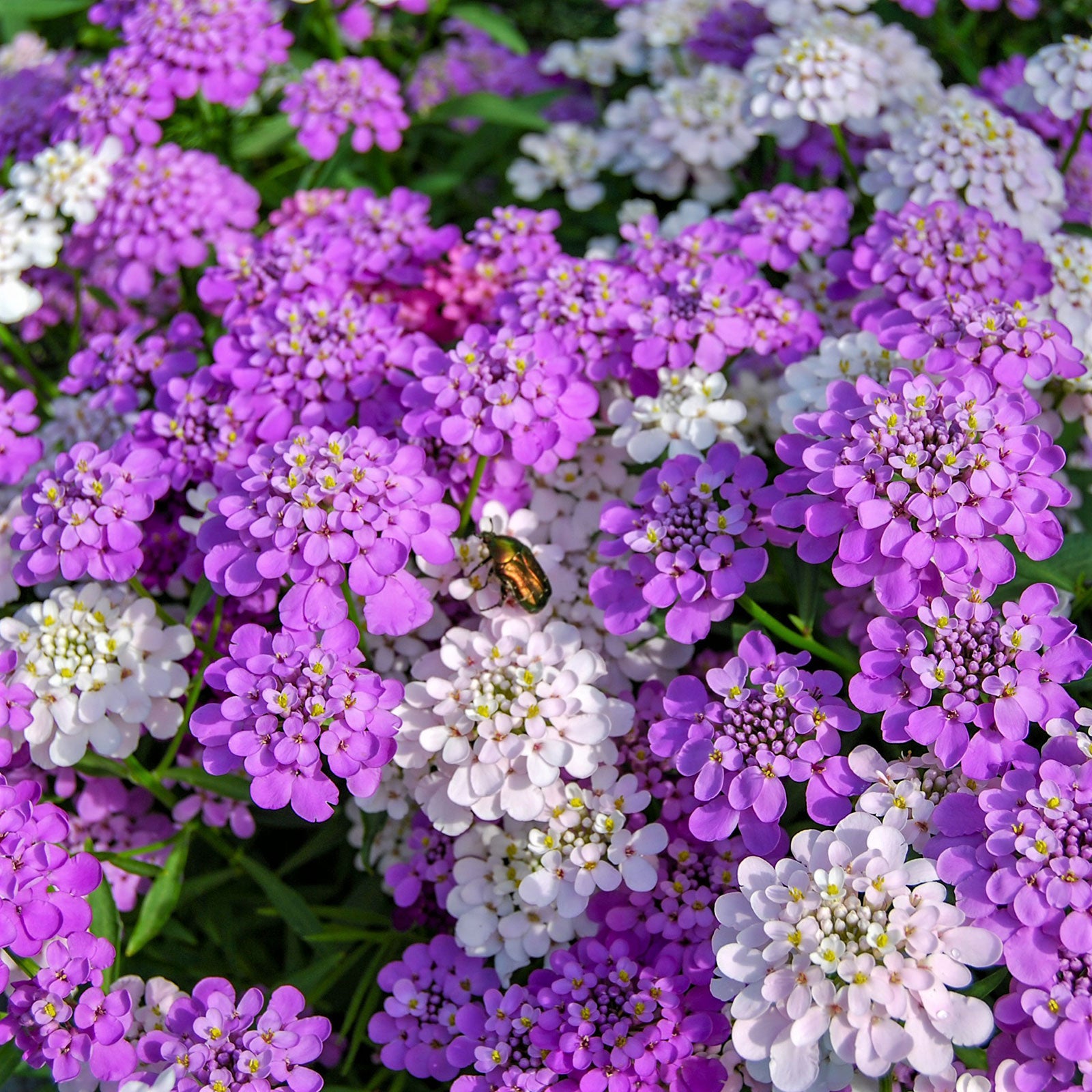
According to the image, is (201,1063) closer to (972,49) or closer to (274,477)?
(274,477)

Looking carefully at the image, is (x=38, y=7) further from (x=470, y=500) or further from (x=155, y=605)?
(x=470, y=500)

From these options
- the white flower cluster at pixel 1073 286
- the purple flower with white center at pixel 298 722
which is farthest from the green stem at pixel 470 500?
the white flower cluster at pixel 1073 286

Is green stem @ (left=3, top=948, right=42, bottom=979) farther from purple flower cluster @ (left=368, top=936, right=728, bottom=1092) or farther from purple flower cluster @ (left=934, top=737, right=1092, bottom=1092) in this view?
purple flower cluster @ (left=934, top=737, right=1092, bottom=1092)

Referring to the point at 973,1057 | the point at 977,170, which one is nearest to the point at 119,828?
the point at 973,1057

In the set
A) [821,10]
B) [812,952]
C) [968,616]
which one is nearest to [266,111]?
[821,10]

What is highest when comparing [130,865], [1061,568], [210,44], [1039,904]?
[210,44]

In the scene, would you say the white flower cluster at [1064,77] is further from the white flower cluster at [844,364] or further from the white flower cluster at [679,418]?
the white flower cluster at [679,418]

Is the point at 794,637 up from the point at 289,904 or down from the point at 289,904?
up
